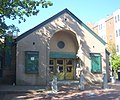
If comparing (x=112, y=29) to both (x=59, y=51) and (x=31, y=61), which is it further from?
(x=31, y=61)

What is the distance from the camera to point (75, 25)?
26.0 metres

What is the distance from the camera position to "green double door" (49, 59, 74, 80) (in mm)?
28156

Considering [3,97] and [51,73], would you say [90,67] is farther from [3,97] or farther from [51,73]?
[3,97]

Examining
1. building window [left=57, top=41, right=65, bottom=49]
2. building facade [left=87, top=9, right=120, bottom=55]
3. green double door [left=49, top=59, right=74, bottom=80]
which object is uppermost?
building facade [left=87, top=9, right=120, bottom=55]

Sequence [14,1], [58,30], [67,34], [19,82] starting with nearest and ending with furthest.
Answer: [14,1] < [19,82] < [58,30] < [67,34]

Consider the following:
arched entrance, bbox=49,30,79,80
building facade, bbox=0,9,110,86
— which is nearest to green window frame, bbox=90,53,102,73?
building facade, bbox=0,9,110,86

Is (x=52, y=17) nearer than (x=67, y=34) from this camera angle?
Yes

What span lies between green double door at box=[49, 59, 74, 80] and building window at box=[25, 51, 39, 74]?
4.12 m

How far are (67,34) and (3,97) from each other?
1294cm

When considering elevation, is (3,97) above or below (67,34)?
below

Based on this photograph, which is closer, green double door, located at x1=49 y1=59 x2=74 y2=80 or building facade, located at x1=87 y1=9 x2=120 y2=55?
green double door, located at x1=49 y1=59 x2=74 y2=80

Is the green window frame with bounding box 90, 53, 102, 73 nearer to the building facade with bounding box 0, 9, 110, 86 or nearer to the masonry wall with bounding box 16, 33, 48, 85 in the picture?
the building facade with bounding box 0, 9, 110, 86

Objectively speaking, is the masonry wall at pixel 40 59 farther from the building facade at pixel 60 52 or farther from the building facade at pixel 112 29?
the building facade at pixel 112 29

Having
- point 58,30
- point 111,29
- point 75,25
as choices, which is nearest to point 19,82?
point 58,30
